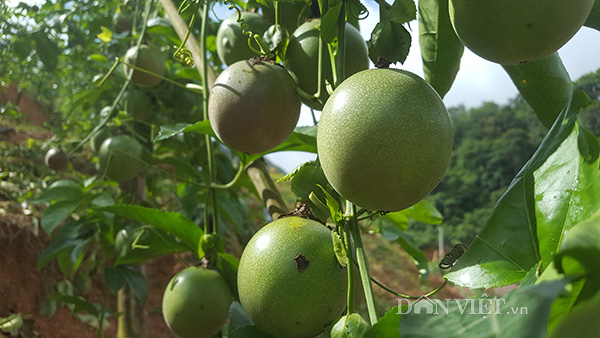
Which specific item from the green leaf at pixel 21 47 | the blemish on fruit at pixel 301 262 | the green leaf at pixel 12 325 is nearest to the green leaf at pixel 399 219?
the blemish on fruit at pixel 301 262

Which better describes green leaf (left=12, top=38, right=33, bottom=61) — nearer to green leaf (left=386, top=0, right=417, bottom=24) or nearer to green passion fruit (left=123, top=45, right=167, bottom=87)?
green passion fruit (left=123, top=45, right=167, bottom=87)

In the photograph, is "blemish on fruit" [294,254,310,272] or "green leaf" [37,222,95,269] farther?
"green leaf" [37,222,95,269]

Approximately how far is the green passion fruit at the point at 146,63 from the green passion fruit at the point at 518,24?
3.57 feet

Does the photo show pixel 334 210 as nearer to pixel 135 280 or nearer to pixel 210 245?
pixel 210 245


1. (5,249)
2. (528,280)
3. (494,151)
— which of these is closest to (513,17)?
(528,280)

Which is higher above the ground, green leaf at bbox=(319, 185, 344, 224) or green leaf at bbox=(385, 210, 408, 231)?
green leaf at bbox=(319, 185, 344, 224)

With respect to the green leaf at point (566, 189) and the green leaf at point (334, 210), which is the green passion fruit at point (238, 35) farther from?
the green leaf at point (566, 189)

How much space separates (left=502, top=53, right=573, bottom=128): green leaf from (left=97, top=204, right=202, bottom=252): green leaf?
60cm

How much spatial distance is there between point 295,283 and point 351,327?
0.12 meters

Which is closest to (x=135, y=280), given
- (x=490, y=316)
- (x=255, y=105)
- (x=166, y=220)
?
(x=166, y=220)

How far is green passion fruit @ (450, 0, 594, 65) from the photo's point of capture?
1.39 feet

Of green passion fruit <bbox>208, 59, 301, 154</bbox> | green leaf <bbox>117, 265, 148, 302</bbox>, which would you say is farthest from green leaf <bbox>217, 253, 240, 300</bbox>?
green leaf <bbox>117, 265, 148, 302</bbox>

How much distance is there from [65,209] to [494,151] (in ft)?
43.4

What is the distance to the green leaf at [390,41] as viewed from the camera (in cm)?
50
